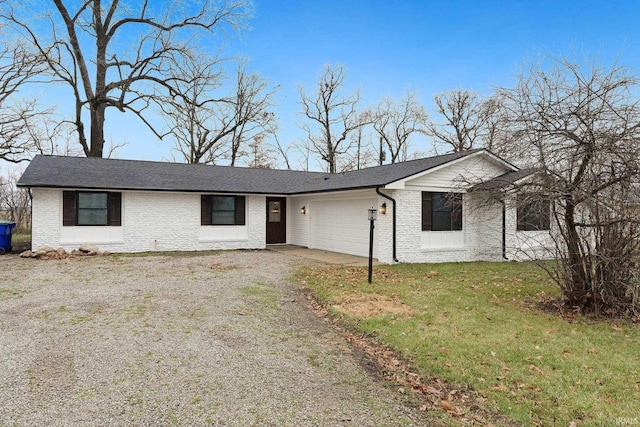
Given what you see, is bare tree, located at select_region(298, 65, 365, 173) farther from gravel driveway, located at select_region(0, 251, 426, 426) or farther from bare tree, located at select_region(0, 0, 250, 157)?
gravel driveway, located at select_region(0, 251, 426, 426)

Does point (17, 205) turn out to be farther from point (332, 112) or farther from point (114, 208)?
point (332, 112)

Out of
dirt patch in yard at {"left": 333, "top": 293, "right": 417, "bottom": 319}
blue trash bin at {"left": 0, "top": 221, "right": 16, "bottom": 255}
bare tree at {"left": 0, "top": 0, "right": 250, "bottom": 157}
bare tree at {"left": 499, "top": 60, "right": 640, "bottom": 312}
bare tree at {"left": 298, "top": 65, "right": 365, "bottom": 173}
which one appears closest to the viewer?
bare tree at {"left": 499, "top": 60, "right": 640, "bottom": 312}

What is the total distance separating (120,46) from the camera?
2344 cm

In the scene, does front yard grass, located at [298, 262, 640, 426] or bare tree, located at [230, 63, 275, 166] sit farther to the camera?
bare tree, located at [230, 63, 275, 166]

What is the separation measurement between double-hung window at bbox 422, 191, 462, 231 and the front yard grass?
390cm

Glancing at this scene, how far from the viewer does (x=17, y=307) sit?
21.5ft

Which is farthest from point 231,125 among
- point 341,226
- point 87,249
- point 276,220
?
point 87,249

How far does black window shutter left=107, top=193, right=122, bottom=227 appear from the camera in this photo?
1412 cm

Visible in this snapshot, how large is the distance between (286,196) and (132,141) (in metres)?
18.9

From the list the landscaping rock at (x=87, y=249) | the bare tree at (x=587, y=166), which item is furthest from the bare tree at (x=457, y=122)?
the landscaping rock at (x=87, y=249)

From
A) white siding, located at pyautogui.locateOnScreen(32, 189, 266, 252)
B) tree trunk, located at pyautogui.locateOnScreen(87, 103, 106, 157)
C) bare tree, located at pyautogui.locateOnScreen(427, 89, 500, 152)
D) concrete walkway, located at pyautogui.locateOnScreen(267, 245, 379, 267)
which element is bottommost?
concrete walkway, located at pyautogui.locateOnScreen(267, 245, 379, 267)

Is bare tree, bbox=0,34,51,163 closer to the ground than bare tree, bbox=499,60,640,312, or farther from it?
farther from it

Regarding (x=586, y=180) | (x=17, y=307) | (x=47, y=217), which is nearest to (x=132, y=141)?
(x=47, y=217)

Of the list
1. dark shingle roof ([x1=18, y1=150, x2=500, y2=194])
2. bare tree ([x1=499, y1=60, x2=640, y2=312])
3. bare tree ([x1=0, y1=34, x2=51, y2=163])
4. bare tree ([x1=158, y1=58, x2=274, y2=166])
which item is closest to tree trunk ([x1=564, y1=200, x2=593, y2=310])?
bare tree ([x1=499, y1=60, x2=640, y2=312])
